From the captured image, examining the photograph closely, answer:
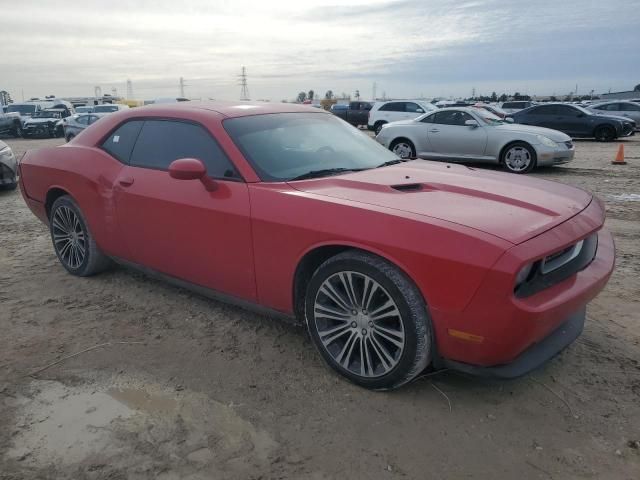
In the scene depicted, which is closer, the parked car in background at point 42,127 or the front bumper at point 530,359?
the front bumper at point 530,359

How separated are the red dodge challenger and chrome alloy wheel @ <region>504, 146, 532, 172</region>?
7.24 meters

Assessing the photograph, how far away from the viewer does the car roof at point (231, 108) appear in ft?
12.1

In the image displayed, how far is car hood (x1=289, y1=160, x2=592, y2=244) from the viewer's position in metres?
2.53

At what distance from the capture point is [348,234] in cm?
267

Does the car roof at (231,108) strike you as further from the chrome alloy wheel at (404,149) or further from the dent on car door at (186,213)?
the chrome alloy wheel at (404,149)

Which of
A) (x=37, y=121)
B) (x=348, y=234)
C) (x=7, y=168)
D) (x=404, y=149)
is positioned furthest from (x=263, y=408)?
(x=37, y=121)

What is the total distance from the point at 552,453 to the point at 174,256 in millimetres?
2545

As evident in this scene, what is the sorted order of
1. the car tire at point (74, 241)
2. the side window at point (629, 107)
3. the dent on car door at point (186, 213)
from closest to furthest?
the dent on car door at point (186, 213)
the car tire at point (74, 241)
the side window at point (629, 107)

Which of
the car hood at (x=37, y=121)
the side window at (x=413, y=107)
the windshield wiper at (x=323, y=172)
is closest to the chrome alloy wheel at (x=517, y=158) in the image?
the windshield wiper at (x=323, y=172)

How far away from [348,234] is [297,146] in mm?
1100

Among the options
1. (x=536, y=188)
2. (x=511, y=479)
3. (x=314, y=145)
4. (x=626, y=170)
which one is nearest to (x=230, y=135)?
(x=314, y=145)

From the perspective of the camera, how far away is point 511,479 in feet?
7.11

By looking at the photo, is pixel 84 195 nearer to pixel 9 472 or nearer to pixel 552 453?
pixel 9 472

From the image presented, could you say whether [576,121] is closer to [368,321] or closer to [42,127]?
[368,321]
